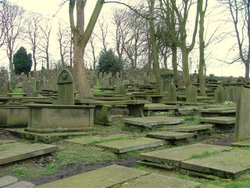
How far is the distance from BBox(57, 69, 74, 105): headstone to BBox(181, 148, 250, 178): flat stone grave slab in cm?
501

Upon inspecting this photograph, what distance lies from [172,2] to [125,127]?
14227mm

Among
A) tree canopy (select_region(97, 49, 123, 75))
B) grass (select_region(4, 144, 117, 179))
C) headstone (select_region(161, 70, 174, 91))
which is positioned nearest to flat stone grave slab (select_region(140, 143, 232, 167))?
grass (select_region(4, 144, 117, 179))

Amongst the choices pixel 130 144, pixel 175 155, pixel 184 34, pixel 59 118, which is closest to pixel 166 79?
pixel 184 34

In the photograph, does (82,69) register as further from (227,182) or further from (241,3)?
(241,3)

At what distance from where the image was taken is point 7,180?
4.11 metres

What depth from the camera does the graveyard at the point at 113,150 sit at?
392 cm

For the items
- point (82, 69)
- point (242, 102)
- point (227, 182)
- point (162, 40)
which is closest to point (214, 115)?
point (242, 102)

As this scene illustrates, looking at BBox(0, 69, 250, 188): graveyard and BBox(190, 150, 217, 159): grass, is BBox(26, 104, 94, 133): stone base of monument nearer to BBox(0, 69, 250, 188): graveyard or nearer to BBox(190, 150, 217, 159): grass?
BBox(0, 69, 250, 188): graveyard

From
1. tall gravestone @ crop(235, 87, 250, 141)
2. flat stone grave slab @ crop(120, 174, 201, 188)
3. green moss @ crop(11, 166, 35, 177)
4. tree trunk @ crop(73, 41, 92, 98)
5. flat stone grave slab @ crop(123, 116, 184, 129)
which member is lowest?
green moss @ crop(11, 166, 35, 177)

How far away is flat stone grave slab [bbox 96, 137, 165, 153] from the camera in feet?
18.6

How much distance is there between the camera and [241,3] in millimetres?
25422

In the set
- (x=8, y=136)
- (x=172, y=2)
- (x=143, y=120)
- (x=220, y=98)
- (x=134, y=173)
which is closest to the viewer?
(x=134, y=173)

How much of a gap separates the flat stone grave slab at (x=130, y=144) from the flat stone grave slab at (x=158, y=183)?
1.83 meters

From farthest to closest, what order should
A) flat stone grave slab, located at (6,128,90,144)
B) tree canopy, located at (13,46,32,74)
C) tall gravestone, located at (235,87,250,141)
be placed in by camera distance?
tree canopy, located at (13,46,32,74) < flat stone grave slab, located at (6,128,90,144) < tall gravestone, located at (235,87,250,141)
